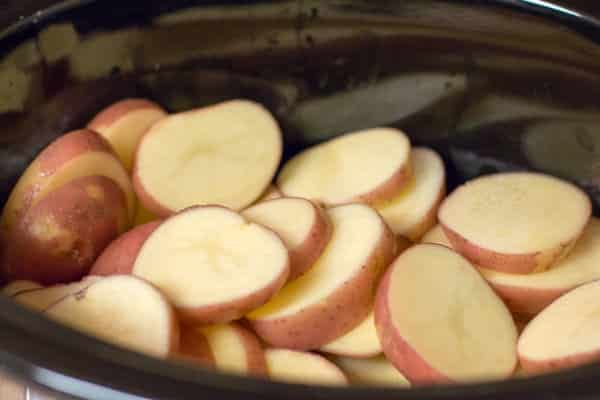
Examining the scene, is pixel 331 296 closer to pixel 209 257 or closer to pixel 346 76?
pixel 209 257

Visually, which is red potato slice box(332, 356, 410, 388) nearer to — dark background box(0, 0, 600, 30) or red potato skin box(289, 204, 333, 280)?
red potato skin box(289, 204, 333, 280)

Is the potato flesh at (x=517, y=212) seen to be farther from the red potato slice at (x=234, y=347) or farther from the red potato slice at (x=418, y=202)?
A: the red potato slice at (x=234, y=347)

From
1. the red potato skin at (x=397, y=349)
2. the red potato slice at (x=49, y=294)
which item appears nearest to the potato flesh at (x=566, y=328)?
the red potato skin at (x=397, y=349)

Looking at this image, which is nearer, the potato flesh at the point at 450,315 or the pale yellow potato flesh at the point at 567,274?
the potato flesh at the point at 450,315

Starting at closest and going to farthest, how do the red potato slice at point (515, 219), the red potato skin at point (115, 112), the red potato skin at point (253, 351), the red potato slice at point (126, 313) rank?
the red potato slice at point (126, 313) → the red potato skin at point (253, 351) → the red potato slice at point (515, 219) → the red potato skin at point (115, 112)

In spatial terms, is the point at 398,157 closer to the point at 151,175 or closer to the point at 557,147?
the point at 557,147

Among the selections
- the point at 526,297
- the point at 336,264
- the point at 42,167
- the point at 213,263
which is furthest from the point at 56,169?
the point at 526,297

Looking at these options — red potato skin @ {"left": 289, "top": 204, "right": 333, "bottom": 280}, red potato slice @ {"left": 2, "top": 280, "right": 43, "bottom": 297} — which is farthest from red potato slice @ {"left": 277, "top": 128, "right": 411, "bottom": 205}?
red potato slice @ {"left": 2, "top": 280, "right": 43, "bottom": 297}

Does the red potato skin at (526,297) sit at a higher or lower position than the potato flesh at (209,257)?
lower

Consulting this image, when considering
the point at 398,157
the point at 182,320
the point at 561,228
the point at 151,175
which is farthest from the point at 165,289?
the point at 561,228
